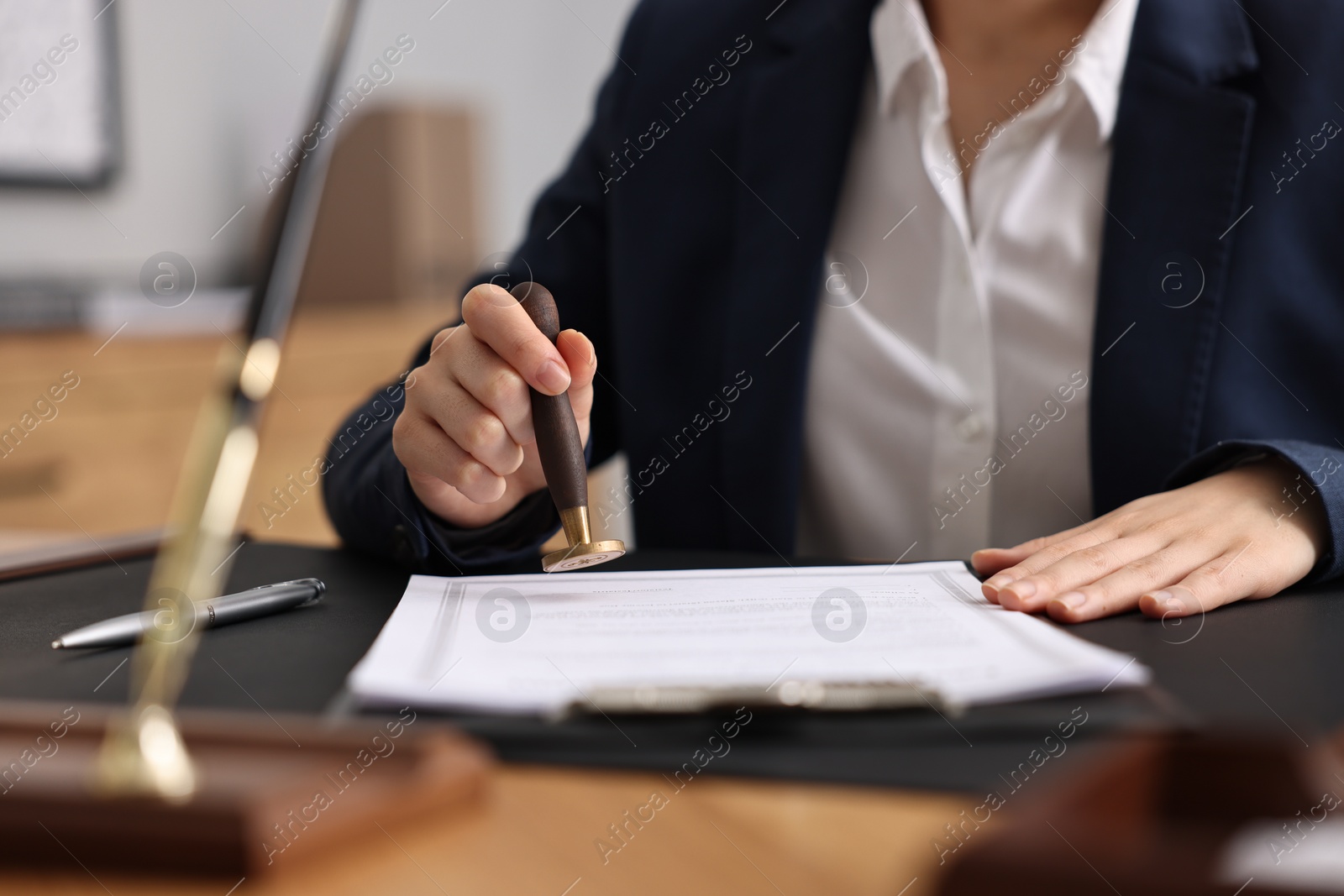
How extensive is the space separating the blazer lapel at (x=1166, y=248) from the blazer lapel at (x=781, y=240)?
23cm

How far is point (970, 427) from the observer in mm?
934

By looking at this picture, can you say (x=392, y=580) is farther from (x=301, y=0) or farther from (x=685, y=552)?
(x=301, y=0)

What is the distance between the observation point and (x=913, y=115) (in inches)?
39.8

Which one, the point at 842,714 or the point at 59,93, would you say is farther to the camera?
the point at 59,93

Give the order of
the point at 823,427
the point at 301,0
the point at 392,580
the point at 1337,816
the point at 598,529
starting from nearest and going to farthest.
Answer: the point at 1337,816 → the point at 392,580 → the point at 823,427 → the point at 301,0 → the point at 598,529

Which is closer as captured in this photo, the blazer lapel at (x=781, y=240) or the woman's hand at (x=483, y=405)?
the woman's hand at (x=483, y=405)

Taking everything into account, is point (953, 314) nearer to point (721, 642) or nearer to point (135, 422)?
point (721, 642)

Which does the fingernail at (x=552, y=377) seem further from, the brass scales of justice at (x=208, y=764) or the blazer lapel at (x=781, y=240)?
the blazer lapel at (x=781, y=240)

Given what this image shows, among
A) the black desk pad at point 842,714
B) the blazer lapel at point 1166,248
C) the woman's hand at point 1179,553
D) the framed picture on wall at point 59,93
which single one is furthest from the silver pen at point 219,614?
the framed picture on wall at point 59,93

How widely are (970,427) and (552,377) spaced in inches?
16.9

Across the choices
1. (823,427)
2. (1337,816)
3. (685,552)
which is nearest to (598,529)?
A: (823,427)

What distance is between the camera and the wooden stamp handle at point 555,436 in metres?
0.62

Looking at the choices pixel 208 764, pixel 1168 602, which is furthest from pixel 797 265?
pixel 208 764

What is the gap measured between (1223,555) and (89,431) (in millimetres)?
1701
